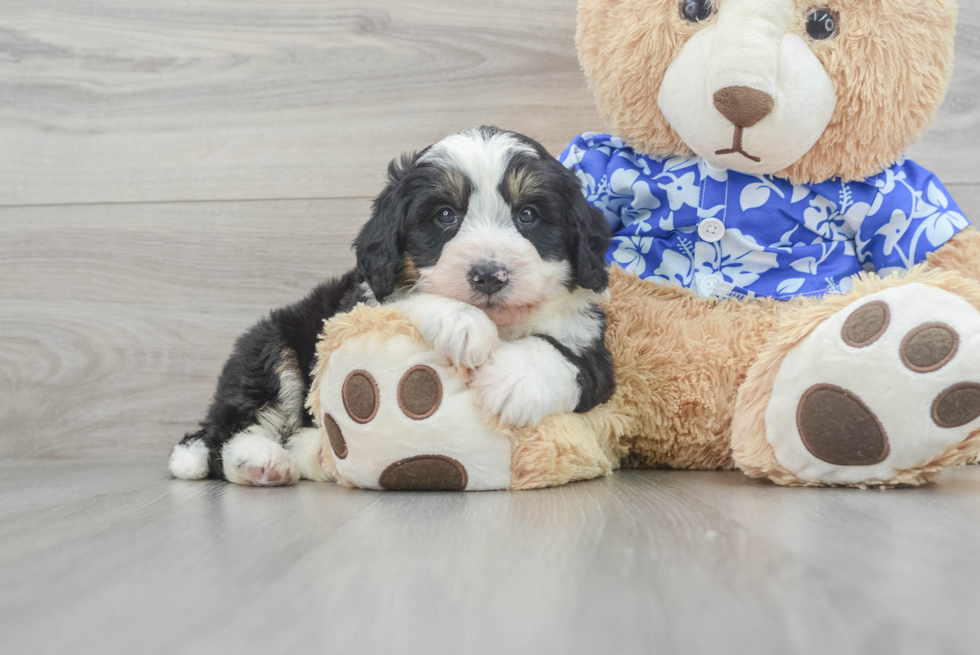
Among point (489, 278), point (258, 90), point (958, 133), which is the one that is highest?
point (258, 90)

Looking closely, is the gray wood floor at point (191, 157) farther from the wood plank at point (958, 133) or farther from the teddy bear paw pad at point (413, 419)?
the teddy bear paw pad at point (413, 419)

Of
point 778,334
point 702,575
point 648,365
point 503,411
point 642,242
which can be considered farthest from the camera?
point 642,242

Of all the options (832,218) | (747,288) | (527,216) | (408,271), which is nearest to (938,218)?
(832,218)

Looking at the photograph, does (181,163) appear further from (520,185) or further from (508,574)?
(508,574)

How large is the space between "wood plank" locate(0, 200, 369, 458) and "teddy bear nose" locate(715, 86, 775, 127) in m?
1.21

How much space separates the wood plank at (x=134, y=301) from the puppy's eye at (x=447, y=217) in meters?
0.95

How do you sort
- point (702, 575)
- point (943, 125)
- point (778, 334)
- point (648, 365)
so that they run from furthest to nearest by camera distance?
point (943, 125) < point (648, 365) < point (778, 334) < point (702, 575)

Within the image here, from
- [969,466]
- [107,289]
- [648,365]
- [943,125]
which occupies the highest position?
[943,125]

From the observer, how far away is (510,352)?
144 centimetres

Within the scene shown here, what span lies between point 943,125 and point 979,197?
9.4 inches

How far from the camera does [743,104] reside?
5.00 ft

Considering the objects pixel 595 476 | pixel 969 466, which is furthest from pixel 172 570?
pixel 969 466

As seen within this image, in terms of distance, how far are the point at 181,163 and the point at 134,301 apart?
0.46 m

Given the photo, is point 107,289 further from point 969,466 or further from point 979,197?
point 979,197
